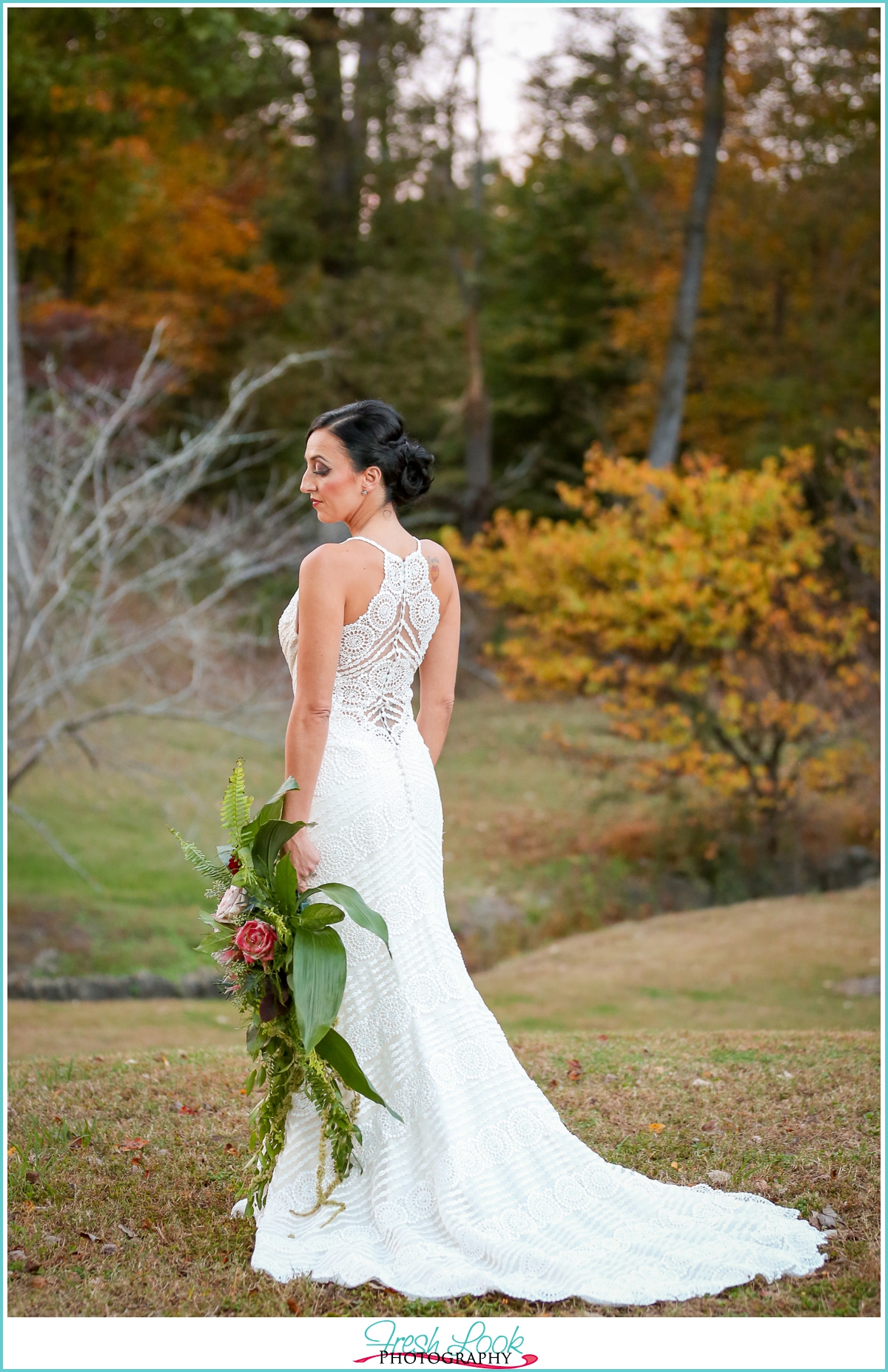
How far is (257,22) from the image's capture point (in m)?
9.81

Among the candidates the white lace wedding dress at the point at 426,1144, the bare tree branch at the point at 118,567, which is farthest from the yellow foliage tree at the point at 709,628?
the white lace wedding dress at the point at 426,1144

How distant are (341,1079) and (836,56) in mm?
15875

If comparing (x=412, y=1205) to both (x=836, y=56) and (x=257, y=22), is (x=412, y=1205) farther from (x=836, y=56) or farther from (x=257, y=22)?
(x=836, y=56)

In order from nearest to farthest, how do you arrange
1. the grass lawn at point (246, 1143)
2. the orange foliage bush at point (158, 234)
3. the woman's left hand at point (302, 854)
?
the grass lawn at point (246, 1143) < the woman's left hand at point (302, 854) < the orange foliage bush at point (158, 234)

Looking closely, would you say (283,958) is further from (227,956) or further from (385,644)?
(385,644)

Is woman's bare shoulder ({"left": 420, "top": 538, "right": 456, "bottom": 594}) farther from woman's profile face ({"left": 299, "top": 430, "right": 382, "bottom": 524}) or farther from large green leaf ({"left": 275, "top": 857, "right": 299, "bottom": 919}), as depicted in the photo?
large green leaf ({"left": 275, "top": 857, "right": 299, "bottom": 919})

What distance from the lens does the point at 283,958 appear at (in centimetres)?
276

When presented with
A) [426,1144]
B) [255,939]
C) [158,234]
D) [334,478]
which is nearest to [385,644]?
[334,478]

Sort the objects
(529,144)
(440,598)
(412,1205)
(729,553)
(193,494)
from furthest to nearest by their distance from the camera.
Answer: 1. (529,144)
2. (193,494)
3. (729,553)
4. (440,598)
5. (412,1205)

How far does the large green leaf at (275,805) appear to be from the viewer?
279 cm

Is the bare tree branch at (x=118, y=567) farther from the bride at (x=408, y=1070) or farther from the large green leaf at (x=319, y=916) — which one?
the large green leaf at (x=319, y=916)

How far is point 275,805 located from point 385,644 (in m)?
0.50

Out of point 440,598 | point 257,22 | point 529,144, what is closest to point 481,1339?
point 440,598

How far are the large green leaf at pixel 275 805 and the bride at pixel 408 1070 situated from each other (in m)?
0.05
